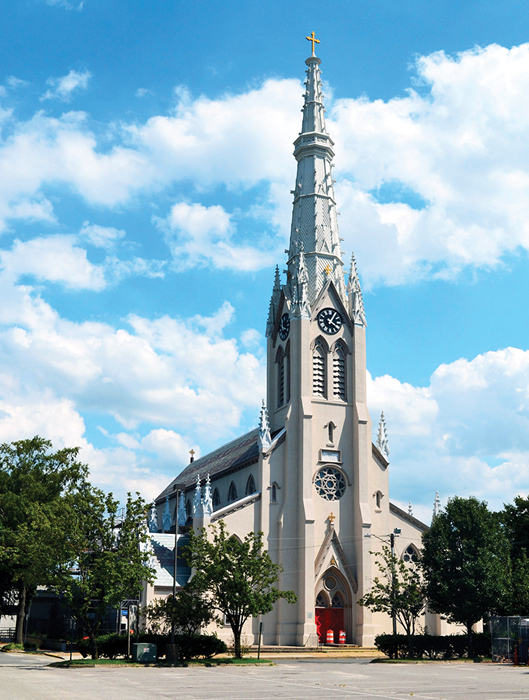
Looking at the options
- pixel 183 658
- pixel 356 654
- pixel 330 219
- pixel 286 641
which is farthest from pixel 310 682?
pixel 330 219

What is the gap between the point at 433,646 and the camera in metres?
45.7

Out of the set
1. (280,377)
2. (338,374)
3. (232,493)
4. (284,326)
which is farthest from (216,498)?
(284,326)

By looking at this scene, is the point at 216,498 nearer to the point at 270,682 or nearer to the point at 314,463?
the point at 314,463

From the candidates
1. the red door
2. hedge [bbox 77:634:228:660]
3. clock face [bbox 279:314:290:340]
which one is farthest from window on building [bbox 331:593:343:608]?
clock face [bbox 279:314:290:340]

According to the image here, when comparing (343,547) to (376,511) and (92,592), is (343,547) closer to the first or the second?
(376,511)

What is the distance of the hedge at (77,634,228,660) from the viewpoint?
40.1 metres

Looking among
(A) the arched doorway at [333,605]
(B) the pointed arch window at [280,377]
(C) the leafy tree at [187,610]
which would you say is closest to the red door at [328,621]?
(A) the arched doorway at [333,605]

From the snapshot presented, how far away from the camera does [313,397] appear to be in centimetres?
6012

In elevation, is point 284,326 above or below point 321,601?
above

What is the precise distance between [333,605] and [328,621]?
117 cm

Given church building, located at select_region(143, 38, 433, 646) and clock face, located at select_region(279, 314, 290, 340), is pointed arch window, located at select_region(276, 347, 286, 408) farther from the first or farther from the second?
clock face, located at select_region(279, 314, 290, 340)

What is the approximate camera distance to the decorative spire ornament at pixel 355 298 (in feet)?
206

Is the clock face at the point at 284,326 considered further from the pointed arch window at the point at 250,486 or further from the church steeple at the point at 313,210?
the pointed arch window at the point at 250,486

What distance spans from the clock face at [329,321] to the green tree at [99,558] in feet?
86.3
